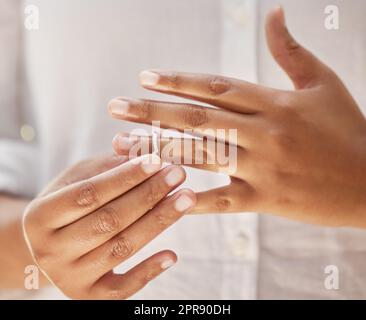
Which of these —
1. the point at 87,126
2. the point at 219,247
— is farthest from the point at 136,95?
the point at 219,247

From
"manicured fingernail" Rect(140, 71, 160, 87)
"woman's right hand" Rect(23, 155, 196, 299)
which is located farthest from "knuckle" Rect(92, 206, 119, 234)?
"manicured fingernail" Rect(140, 71, 160, 87)

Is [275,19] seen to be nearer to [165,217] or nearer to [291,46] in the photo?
[291,46]

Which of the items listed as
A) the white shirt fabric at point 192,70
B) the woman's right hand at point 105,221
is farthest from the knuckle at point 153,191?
the white shirt fabric at point 192,70

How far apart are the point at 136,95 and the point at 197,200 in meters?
0.17

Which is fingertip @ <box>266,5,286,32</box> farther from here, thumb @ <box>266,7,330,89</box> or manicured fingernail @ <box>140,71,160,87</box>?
manicured fingernail @ <box>140,71,160,87</box>

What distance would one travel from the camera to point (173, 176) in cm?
38

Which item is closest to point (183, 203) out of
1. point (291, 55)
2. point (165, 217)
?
point (165, 217)

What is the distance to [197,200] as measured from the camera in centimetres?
40

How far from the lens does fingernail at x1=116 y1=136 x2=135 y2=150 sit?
0.40 m

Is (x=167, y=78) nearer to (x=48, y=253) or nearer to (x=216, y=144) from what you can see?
(x=216, y=144)

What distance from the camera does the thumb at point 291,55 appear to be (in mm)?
389

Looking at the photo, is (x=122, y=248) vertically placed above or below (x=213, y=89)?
below

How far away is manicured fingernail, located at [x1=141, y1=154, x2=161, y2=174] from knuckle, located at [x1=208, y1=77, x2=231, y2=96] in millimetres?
75
